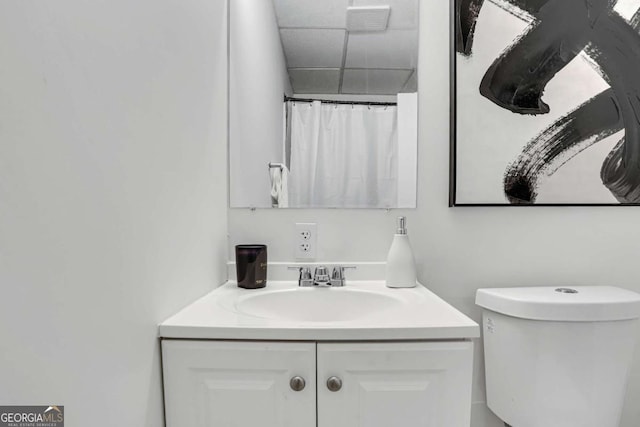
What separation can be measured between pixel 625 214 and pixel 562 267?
0.28 meters

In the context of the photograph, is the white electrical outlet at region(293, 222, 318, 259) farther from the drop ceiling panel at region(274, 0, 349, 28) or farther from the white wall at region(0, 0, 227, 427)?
the drop ceiling panel at region(274, 0, 349, 28)

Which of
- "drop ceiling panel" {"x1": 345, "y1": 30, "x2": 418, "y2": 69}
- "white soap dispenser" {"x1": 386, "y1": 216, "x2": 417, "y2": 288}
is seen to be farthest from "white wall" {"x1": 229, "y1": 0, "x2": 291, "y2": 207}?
"white soap dispenser" {"x1": 386, "y1": 216, "x2": 417, "y2": 288}

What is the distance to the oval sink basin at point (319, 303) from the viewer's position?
40.4 inches

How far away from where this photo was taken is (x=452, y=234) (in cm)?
122

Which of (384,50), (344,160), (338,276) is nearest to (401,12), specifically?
(384,50)

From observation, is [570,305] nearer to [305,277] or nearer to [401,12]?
[305,277]

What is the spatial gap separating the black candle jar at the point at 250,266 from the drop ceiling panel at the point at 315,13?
0.77 meters

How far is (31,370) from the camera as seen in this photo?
42 cm

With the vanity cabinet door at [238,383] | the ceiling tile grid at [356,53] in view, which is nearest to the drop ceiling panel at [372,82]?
the ceiling tile grid at [356,53]

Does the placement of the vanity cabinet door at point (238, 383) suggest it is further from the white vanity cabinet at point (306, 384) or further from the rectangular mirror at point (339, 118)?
the rectangular mirror at point (339, 118)

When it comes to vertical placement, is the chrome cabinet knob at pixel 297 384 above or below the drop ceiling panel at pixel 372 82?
below

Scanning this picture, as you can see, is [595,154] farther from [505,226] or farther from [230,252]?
[230,252]

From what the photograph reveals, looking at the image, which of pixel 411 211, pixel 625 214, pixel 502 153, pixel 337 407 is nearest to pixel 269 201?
pixel 411 211

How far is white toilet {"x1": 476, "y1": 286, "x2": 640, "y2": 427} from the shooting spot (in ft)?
3.22
